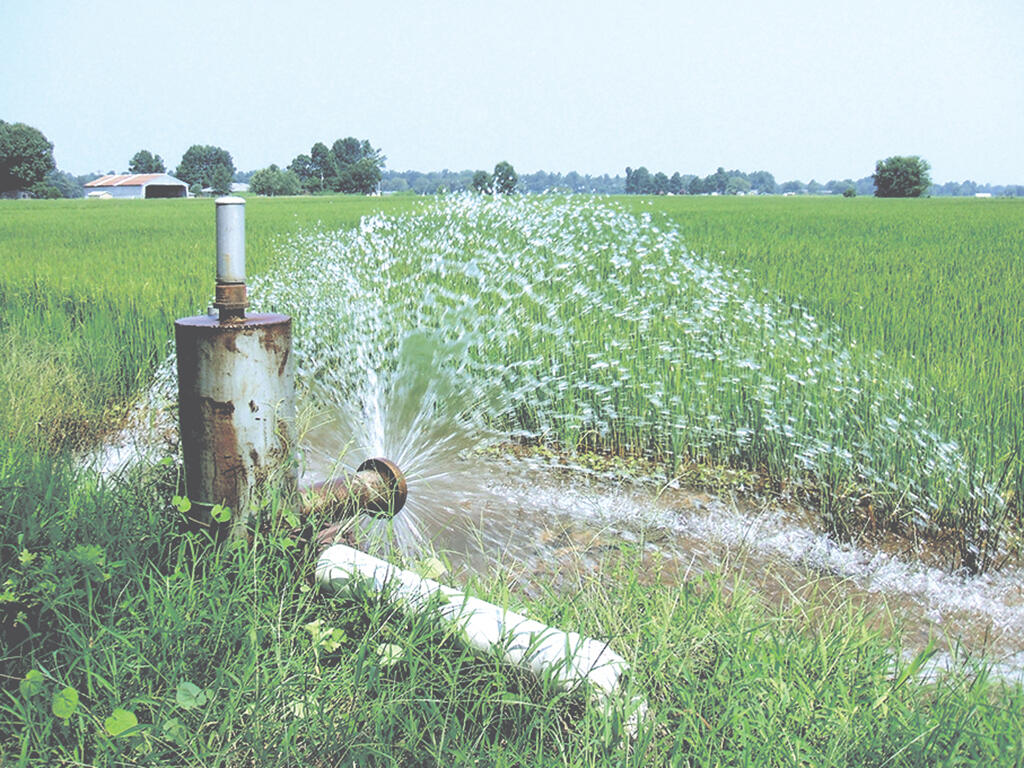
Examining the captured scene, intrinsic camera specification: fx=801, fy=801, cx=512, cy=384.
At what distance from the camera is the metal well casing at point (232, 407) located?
211 centimetres

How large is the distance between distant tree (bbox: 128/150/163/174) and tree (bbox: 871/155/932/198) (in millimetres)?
88855

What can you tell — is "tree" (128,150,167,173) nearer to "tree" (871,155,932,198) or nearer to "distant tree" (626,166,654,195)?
"distant tree" (626,166,654,195)

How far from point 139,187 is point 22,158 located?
13.8 m

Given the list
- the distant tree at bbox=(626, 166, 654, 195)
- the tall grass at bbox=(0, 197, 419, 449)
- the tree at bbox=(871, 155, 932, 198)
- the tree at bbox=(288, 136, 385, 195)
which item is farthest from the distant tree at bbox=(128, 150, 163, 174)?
the tall grass at bbox=(0, 197, 419, 449)

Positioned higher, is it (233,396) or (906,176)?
(906,176)

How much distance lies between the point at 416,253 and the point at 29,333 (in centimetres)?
444

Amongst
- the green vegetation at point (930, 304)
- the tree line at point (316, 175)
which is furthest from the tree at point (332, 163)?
the green vegetation at point (930, 304)

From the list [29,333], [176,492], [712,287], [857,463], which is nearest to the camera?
[176,492]

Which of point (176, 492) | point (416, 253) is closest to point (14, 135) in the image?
point (416, 253)

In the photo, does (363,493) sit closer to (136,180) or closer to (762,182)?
(136,180)

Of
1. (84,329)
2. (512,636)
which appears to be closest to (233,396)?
(512,636)

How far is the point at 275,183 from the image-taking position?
85.3 m

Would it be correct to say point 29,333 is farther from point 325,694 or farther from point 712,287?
point 712,287

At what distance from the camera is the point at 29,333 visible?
4941 millimetres
